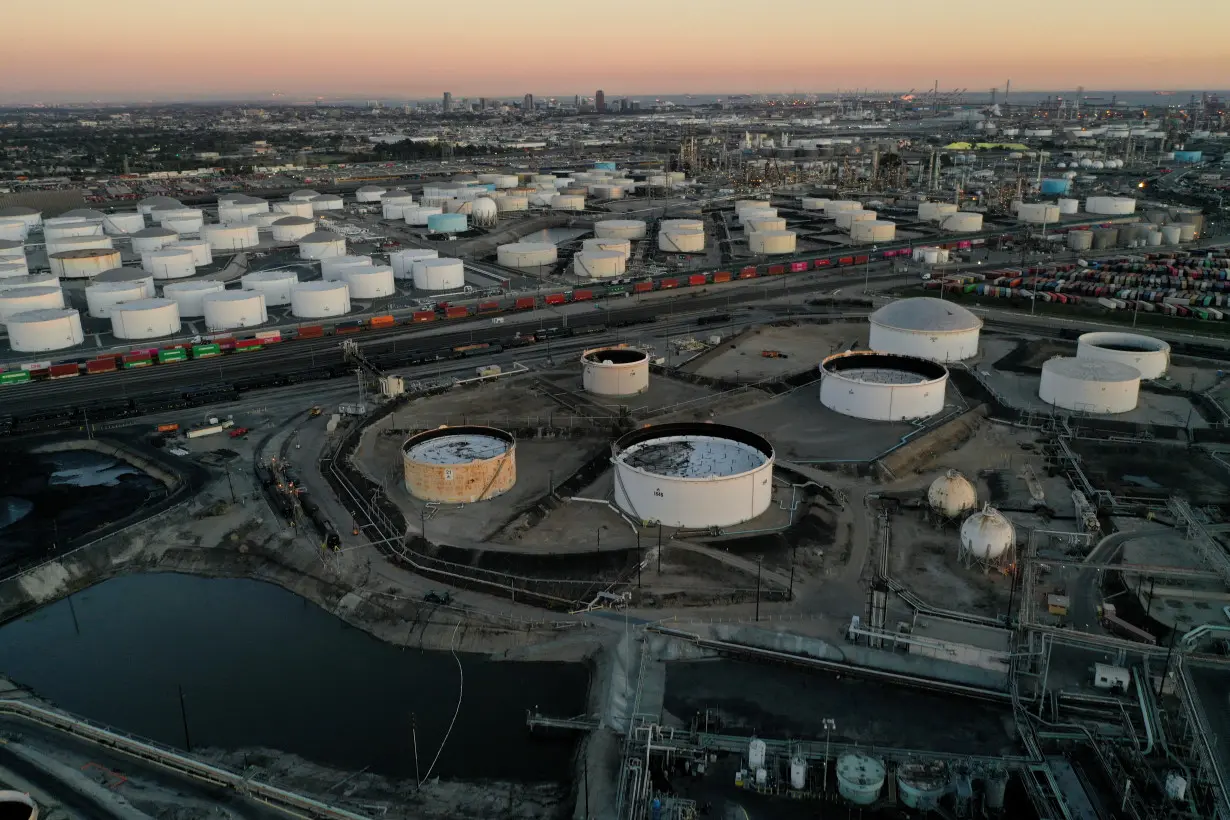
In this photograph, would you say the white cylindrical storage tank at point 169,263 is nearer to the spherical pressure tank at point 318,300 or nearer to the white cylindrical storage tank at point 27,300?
the white cylindrical storage tank at point 27,300

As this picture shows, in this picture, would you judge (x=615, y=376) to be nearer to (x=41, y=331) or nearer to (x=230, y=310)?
(x=230, y=310)

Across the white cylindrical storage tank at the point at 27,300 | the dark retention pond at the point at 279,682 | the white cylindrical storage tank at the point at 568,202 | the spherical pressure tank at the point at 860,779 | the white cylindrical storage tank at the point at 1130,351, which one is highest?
the white cylindrical storage tank at the point at 568,202

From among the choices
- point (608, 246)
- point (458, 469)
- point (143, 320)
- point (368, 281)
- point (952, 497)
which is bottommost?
point (952, 497)

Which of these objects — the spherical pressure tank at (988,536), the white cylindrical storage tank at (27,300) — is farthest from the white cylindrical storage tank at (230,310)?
the spherical pressure tank at (988,536)

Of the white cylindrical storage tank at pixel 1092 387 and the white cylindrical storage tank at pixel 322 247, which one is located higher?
the white cylindrical storage tank at pixel 322 247

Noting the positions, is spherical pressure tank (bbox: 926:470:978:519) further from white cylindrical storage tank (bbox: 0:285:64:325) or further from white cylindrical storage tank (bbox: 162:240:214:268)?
white cylindrical storage tank (bbox: 162:240:214:268)

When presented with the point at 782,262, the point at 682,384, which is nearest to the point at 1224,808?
the point at 682,384

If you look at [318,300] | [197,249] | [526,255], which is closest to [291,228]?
[197,249]
